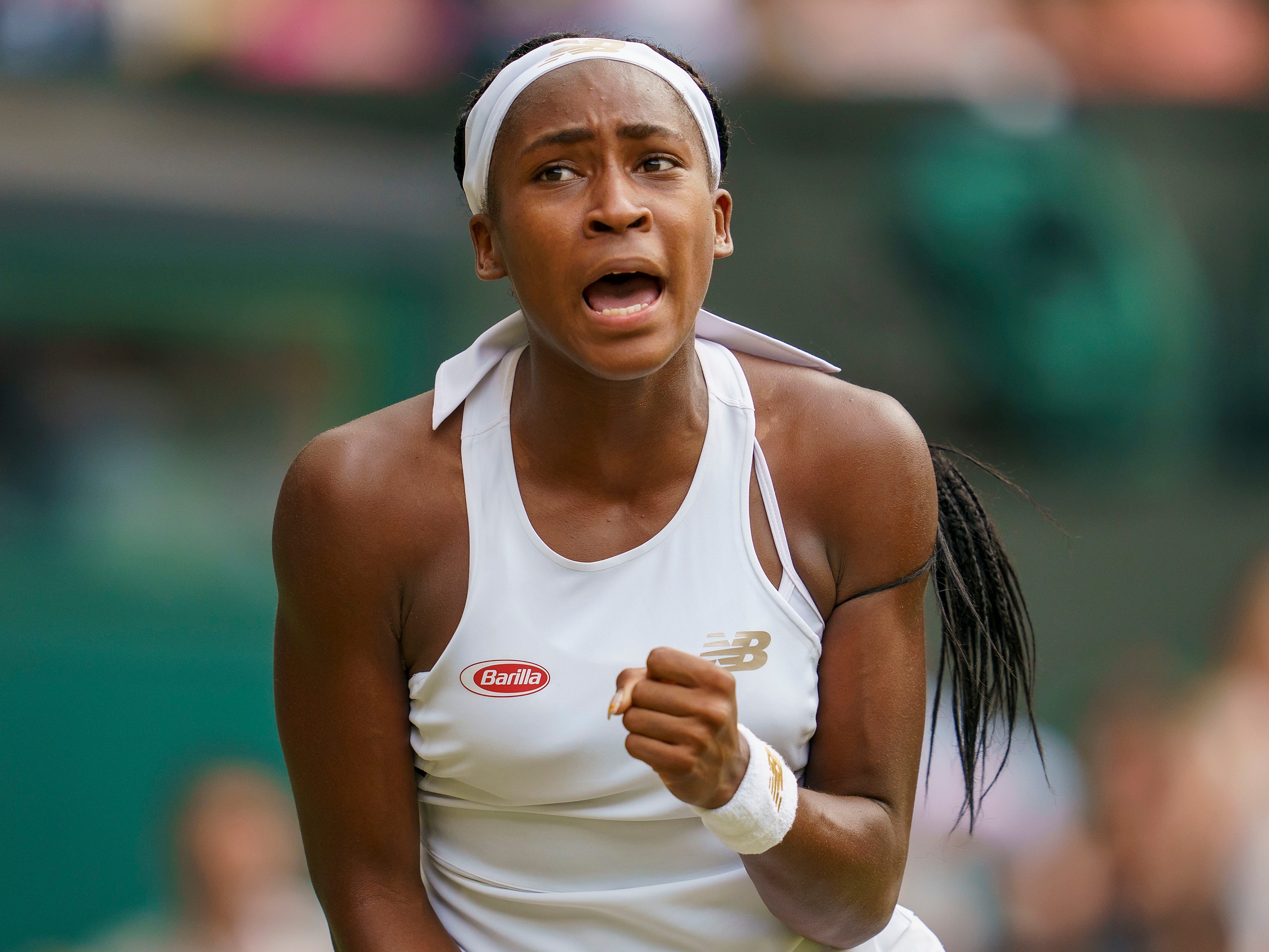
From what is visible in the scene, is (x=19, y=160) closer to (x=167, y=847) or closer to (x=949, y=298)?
(x=167, y=847)

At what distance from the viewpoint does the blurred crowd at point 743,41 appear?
5398 mm

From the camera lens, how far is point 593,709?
1.85 metres

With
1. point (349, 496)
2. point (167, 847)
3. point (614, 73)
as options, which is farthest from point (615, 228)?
point (167, 847)

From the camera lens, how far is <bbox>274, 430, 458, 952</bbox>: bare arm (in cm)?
190

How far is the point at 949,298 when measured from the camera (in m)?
5.93

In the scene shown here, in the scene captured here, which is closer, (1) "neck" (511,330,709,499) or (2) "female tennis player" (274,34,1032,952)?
(2) "female tennis player" (274,34,1032,952)

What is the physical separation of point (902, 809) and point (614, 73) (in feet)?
3.35

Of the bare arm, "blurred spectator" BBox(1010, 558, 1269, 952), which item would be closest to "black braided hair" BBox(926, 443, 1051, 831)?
the bare arm

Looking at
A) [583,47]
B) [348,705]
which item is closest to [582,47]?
[583,47]

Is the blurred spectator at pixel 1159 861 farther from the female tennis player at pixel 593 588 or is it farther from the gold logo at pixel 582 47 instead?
the gold logo at pixel 582 47

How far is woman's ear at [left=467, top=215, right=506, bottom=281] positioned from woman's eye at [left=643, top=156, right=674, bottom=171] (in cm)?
23

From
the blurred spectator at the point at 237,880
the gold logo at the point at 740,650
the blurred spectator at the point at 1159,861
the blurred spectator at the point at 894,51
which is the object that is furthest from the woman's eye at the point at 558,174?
the blurred spectator at the point at 894,51

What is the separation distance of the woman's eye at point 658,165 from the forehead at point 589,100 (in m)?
0.04

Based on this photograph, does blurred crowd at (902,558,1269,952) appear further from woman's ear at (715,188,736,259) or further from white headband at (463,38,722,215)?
white headband at (463,38,722,215)
